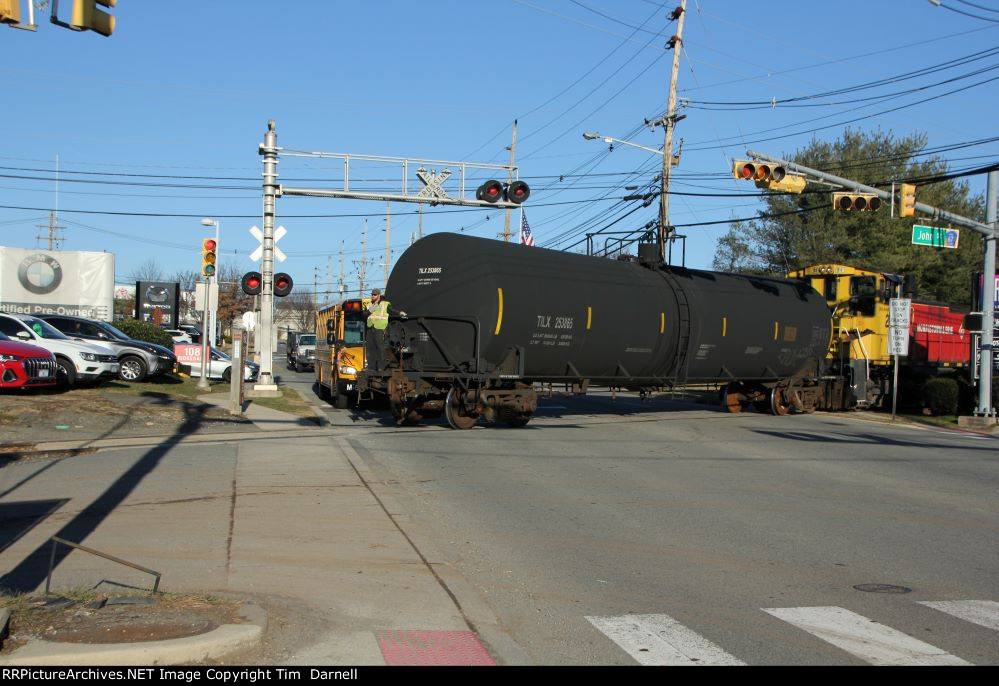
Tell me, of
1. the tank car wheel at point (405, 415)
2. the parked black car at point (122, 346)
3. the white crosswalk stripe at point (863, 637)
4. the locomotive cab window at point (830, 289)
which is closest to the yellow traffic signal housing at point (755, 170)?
the locomotive cab window at point (830, 289)

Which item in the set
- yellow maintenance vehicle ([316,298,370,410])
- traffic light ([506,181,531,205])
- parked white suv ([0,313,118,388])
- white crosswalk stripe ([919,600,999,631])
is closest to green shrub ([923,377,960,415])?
traffic light ([506,181,531,205])

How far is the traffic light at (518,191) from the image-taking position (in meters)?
26.3

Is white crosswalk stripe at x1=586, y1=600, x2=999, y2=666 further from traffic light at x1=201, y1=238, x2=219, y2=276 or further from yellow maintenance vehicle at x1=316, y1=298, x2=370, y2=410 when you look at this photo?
traffic light at x1=201, y1=238, x2=219, y2=276

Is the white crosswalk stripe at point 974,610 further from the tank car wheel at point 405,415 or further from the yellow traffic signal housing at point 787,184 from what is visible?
the yellow traffic signal housing at point 787,184

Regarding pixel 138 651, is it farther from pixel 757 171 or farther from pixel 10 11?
pixel 757 171

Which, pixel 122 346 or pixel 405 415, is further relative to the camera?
pixel 122 346

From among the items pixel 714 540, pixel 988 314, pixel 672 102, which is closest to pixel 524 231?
pixel 672 102

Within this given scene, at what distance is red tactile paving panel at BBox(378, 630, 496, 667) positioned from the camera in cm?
482

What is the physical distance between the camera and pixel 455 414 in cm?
1770

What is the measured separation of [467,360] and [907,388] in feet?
52.7

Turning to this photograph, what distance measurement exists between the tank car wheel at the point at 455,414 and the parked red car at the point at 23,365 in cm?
805

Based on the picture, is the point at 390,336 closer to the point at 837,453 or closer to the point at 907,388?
the point at 837,453

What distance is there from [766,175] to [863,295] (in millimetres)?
7888

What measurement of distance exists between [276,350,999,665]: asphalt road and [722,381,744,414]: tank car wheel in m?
7.22
